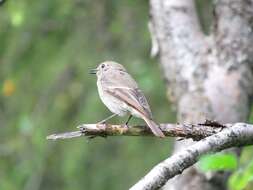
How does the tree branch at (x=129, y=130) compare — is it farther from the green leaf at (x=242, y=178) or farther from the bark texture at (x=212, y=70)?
the bark texture at (x=212, y=70)

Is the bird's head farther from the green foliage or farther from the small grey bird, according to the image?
the green foliage

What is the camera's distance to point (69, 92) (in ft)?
22.9

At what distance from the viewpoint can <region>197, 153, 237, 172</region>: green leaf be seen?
296cm

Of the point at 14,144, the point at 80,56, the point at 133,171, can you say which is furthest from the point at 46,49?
the point at 133,171

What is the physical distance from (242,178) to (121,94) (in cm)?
181

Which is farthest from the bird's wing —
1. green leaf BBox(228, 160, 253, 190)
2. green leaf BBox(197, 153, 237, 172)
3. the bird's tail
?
green leaf BBox(197, 153, 237, 172)

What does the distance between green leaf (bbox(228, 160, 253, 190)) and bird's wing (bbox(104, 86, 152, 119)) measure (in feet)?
3.62

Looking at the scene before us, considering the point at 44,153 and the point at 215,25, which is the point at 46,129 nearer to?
the point at 44,153

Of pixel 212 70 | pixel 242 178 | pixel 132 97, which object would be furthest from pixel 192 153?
pixel 212 70

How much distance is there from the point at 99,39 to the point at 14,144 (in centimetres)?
122

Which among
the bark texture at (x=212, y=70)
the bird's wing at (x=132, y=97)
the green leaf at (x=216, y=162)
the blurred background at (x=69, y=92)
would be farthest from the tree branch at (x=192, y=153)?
the blurred background at (x=69, y=92)

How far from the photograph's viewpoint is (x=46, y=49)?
674 cm

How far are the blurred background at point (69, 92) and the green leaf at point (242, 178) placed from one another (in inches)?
125

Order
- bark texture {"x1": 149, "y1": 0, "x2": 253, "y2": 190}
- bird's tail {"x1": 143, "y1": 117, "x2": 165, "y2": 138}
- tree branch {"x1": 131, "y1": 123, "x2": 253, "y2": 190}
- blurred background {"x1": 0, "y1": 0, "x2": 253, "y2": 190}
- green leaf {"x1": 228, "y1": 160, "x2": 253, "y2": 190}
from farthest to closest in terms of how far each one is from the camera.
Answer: blurred background {"x1": 0, "y1": 0, "x2": 253, "y2": 190} < bark texture {"x1": 149, "y1": 0, "x2": 253, "y2": 190} < bird's tail {"x1": 143, "y1": 117, "x2": 165, "y2": 138} < green leaf {"x1": 228, "y1": 160, "x2": 253, "y2": 190} < tree branch {"x1": 131, "y1": 123, "x2": 253, "y2": 190}
